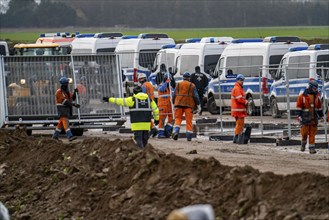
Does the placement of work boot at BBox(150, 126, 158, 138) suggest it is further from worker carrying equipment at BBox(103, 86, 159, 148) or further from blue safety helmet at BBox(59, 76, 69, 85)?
worker carrying equipment at BBox(103, 86, 159, 148)

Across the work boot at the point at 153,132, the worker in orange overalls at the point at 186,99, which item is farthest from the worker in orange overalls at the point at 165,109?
the worker in orange overalls at the point at 186,99

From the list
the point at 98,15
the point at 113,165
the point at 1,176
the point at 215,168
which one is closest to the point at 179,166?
the point at 215,168

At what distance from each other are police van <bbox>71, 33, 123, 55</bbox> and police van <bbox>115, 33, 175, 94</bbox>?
1964 mm

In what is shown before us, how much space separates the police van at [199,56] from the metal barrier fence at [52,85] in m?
10.8

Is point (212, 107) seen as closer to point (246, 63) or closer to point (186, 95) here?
point (246, 63)

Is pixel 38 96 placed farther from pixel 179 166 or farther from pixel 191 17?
pixel 191 17

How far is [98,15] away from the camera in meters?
78.3

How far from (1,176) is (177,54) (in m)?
19.1

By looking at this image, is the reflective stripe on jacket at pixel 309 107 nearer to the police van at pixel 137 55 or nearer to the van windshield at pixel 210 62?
the van windshield at pixel 210 62

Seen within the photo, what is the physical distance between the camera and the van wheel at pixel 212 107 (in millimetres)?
38812

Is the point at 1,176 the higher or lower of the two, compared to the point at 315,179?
lower

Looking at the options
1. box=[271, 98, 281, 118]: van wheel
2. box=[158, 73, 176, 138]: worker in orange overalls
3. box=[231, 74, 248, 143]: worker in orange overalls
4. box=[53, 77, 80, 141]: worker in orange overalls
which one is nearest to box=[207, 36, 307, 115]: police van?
box=[271, 98, 281, 118]: van wheel

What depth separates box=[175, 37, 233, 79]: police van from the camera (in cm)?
4062

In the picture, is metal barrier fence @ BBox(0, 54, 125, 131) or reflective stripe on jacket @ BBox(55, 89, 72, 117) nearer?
reflective stripe on jacket @ BBox(55, 89, 72, 117)
